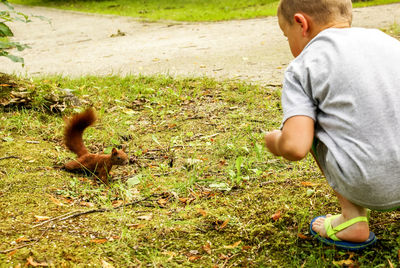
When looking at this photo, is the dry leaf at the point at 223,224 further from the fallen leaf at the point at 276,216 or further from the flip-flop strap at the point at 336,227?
the flip-flop strap at the point at 336,227

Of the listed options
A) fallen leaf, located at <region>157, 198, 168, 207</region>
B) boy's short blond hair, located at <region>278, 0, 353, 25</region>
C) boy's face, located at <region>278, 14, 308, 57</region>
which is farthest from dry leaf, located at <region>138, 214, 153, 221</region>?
boy's short blond hair, located at <region>278, 0, 353, 25</region>

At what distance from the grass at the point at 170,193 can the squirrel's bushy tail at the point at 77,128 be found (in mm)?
165

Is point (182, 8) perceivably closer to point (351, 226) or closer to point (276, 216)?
point (276, 216)

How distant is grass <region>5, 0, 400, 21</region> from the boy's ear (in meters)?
7.76

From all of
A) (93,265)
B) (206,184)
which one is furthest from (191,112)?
(93,265)

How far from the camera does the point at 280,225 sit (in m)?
1.97

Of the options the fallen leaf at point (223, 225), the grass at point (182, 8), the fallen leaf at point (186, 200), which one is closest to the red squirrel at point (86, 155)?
the fallen leaf at point (186, 200)

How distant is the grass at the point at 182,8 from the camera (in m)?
9.45

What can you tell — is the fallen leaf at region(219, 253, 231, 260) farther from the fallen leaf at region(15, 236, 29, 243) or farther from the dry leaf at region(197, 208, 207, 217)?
the fallen leaf at region(15, 236, 29, 243)

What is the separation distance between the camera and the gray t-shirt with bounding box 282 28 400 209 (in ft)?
4.75

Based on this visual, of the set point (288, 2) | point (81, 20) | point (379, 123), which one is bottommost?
point (81, 20)

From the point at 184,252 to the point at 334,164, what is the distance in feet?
2.53

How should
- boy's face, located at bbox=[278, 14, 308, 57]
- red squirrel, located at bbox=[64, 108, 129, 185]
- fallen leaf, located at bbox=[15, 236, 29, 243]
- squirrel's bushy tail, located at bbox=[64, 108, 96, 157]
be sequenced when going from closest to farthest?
1. boy's face, located at bbox=[278, 14, 308, 57]
2. fallen leaf, located at bbox=[15, 236, 29, 243]
3. red squirrel, located at bbox=[64, 108, 129, 185]
4. squirrel's bushy tail, located at bbox=[64, 108, 96, 157]

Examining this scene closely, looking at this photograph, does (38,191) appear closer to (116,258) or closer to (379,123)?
(116,258)
